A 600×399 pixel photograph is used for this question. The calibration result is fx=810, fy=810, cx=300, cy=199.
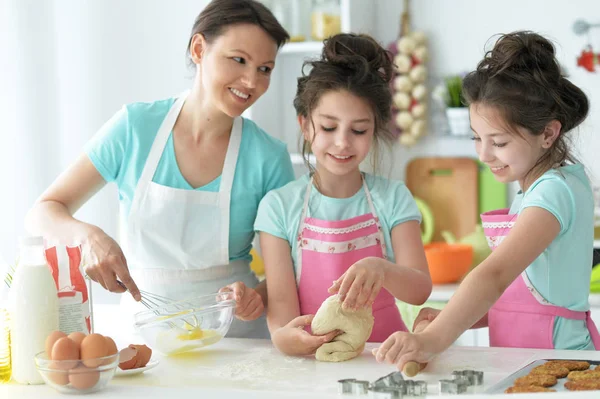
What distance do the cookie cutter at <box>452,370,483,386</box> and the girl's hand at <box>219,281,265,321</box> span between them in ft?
1.67

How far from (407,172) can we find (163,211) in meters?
1.58

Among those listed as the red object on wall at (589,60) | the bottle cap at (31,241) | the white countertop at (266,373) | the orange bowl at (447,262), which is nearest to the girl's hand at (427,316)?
the white countertop at (266,373)

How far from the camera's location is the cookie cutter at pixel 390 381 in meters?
1.17

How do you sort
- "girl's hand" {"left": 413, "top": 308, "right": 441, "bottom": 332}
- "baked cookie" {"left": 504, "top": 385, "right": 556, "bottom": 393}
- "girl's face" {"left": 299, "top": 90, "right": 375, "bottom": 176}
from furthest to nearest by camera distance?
"girl's face" {"left": 299, "top": 90, "right": 375, "bottom": 176}
"girl's hand" {"left": 413, "top": 308, "right": 441, "bottom": 332}
"baked cookie" {"left": 504, "top": 385, "right": 556, "bottom": 393}

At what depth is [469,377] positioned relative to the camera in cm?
120

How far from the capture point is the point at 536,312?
152 centimetres

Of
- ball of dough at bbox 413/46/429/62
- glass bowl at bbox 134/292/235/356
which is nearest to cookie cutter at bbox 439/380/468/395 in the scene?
glass bowl at bbox 134/292/235/356

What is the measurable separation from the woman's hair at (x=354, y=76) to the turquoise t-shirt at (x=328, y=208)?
0.09 meters

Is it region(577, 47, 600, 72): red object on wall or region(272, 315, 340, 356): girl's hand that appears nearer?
region(272, 315, 340, 356): girl's hand

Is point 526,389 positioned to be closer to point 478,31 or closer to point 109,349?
point 109,349

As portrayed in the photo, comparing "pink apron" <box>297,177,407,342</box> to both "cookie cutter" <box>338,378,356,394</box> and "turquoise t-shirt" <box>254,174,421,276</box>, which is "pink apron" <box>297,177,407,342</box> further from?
"cookie cutter" <box>338,378,356,394</box>

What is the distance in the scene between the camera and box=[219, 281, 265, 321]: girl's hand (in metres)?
1.59

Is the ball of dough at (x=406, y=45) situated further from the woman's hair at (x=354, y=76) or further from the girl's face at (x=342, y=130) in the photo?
the girl's face at (x=342, y=130)

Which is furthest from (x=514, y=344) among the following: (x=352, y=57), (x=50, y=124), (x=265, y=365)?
(x=50, y=124)
